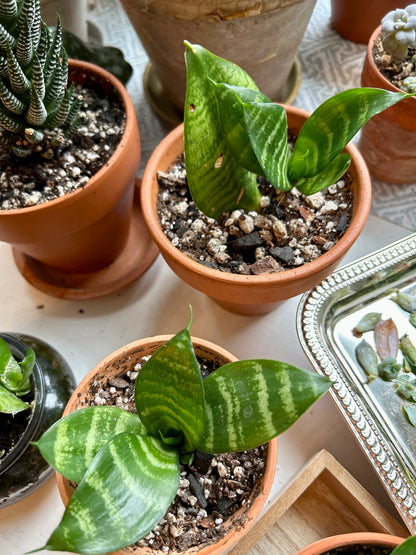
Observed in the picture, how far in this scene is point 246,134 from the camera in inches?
22.6

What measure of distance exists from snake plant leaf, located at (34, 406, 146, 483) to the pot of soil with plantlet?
0.97 feet

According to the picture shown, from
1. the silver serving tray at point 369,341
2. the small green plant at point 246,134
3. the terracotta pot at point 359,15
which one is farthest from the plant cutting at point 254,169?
the terracotta pot at point 359,15

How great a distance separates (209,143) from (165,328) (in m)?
0.37

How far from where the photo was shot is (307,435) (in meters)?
0.77

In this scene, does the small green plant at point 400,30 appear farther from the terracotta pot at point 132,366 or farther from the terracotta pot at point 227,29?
the terracotta pot at point 132,366

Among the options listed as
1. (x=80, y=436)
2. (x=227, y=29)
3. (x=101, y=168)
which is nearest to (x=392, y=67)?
(x=227, y=29)

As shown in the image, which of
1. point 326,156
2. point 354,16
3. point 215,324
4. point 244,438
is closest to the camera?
point 244,438

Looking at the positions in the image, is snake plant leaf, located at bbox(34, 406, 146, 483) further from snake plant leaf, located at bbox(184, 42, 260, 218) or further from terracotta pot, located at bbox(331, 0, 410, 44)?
terracotta pot, located at bbox(331, 0, 410, 44)

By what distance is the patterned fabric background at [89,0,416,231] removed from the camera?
0.95 metres

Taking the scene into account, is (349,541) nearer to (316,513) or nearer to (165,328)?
(316,513)

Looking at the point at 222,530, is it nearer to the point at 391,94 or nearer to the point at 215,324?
the point at 215,324

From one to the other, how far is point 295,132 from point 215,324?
1.09 feet

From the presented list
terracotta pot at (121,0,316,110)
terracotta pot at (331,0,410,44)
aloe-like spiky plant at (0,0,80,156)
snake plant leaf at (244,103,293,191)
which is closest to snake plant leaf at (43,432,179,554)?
snake plant leaf at (244,103,293,191)

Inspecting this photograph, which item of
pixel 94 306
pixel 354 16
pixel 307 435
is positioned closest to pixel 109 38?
pixel 354 16
